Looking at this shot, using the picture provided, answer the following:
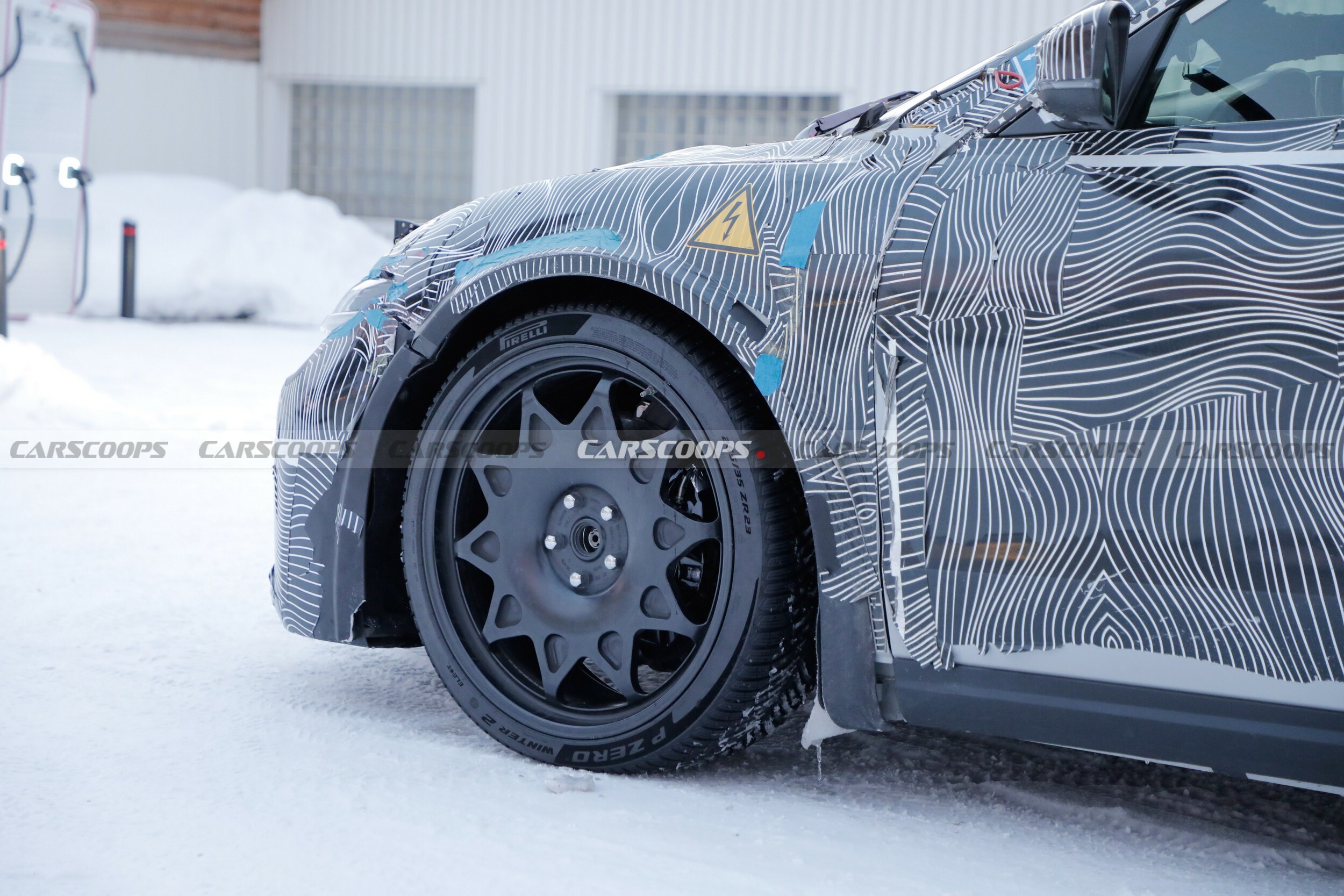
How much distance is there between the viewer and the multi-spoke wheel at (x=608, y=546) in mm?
2049

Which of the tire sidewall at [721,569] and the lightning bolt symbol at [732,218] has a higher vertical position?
the lightning bolt symbol at [732,218]

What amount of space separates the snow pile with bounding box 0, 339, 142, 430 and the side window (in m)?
5.08

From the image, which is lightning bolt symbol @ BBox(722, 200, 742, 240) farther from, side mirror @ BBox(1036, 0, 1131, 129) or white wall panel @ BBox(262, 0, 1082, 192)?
white wall panel @ BBox(262, 0, 1082, 192)

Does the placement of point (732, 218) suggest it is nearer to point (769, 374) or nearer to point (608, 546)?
point (769, 374)

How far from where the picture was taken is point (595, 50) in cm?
1516

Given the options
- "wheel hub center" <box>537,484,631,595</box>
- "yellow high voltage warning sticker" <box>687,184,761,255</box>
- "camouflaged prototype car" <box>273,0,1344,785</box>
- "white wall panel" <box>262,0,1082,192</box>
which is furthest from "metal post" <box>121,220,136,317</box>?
"yellow high voltage warning sticker" <box>687,184,761,255</box>

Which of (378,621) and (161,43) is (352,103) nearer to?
(161,43)

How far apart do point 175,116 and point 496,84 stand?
4.30m

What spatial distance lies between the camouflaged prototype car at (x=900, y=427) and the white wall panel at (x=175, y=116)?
48.1 feet

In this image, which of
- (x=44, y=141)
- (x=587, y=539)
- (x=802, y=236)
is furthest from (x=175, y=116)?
(x=802, y=236)

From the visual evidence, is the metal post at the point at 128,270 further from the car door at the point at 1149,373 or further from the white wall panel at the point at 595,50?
the car door at the point at 1149,373

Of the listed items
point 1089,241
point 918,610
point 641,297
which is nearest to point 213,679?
point 641,297

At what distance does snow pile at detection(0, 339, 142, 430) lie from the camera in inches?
217

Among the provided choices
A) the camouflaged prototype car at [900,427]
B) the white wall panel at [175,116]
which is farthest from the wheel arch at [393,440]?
the white wall panel at [175,116]
